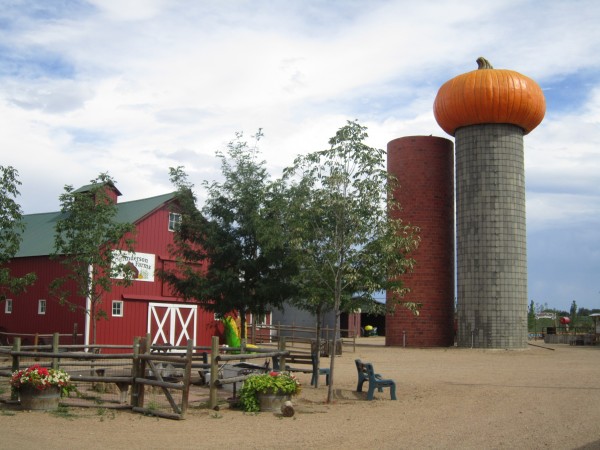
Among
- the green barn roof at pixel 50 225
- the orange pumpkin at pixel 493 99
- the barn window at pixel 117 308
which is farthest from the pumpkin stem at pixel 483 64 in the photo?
the barn window at pixel 117 308

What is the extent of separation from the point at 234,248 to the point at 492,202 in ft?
67.9

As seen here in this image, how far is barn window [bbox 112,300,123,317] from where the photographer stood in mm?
29188

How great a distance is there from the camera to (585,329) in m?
56.1

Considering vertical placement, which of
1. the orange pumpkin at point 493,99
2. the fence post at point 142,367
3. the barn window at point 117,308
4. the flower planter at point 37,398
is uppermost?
the orange pumpkin at point 493,99

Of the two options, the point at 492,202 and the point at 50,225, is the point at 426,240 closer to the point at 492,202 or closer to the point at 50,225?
the point at 492,202

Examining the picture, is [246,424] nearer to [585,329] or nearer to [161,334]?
[161,334]

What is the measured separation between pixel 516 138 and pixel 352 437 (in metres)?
29.0

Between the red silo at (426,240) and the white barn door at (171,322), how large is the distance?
37.3ft

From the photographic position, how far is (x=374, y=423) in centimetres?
1226

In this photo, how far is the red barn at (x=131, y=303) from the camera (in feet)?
95.5

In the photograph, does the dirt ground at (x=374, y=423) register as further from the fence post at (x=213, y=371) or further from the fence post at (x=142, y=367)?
the fence post at (x=142, y=367)

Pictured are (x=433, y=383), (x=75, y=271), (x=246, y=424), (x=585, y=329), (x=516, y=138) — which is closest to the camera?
(x=246, y=424)

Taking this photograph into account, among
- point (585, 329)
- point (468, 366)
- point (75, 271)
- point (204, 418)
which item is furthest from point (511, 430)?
point (585, 329)

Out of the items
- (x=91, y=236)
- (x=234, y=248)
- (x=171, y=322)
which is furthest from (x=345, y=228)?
(x=171, y=322)
